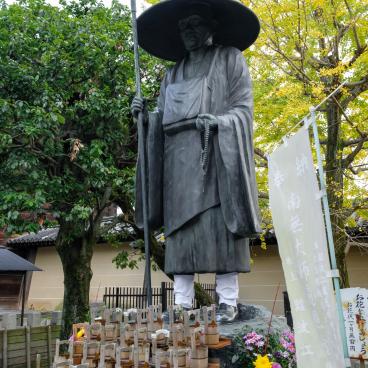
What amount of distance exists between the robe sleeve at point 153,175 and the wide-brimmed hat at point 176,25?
2.94 ft

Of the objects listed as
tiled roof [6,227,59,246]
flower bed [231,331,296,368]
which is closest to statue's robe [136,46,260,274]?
flower bed [231,331,296,368]

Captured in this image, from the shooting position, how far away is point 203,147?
4500 millimetres

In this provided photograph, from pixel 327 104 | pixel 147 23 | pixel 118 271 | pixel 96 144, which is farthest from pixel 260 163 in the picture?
pixel 118 271

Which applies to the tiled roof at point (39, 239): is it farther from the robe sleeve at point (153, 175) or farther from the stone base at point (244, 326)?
the stone base at point (244, 326)

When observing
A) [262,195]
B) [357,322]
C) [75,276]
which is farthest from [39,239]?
[357,322]

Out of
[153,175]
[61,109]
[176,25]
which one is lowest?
[153,175]

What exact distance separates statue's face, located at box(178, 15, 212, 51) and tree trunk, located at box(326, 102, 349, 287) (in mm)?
5784

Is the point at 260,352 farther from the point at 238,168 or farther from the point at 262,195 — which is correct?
the point at 262,195

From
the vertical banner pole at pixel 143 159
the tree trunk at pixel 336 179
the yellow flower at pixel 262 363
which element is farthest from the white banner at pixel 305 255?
the tree trunk at pixel 336 179

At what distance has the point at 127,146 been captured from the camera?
979 cm

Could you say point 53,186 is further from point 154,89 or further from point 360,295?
point 360,295

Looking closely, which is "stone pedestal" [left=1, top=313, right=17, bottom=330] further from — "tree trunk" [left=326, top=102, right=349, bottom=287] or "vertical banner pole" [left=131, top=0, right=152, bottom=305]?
"tree trunk" [left=326, top=102, right=349, bottom=287]

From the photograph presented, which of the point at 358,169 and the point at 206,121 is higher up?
the point at 358,169

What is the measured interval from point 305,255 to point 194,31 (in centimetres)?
289
